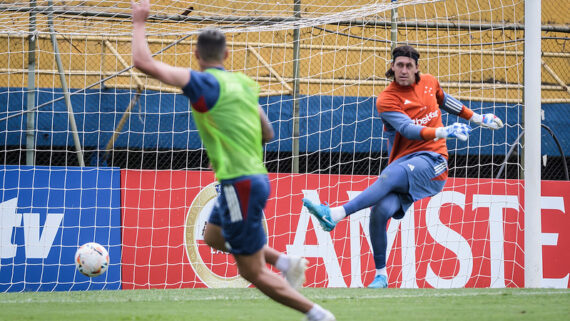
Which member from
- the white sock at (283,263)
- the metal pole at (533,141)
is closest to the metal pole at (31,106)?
the metal pole at (533,141)

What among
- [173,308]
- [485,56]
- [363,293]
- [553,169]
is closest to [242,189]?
[173,308]

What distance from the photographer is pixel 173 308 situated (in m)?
6.05

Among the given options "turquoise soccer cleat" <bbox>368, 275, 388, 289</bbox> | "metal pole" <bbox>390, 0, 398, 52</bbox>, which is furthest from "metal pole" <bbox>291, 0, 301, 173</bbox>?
"turquoise soccer cleat" <bbox>368, 275, 388, 289</bbox>

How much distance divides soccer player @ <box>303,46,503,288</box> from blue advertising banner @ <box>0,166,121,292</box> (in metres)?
3.35

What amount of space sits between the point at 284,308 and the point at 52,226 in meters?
4.43

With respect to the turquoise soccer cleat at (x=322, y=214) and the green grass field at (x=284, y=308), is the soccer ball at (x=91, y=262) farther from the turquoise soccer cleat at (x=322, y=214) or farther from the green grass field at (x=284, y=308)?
the turquoise soccer cleat at (x=322, y=214)

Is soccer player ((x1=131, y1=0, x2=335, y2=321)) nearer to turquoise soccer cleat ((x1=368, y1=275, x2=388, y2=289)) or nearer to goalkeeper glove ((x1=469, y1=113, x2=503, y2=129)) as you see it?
turquoise soccer cleat ((x1=368, y1=275, x2=388, y2=289))

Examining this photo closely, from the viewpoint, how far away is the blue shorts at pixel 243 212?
185 inches

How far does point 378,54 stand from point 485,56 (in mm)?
1701

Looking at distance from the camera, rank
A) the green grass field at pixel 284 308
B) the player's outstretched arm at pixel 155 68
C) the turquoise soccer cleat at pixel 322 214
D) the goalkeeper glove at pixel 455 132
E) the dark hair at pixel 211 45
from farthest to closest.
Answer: the turquoise soccer cleat at pixel 322 214 < the goalkeeper glove at pixel 455 132 < the green grass field at pixel 284 308 < the dark hair at pixel 211 45 < the player's outstretched arm at pixel 155 68

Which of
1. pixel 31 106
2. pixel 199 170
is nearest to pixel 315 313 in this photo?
pixel 199 170

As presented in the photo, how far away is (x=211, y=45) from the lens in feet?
15.9

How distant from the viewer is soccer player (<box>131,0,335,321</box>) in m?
4.66

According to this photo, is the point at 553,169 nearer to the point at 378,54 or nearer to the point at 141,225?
the point at 378,54
